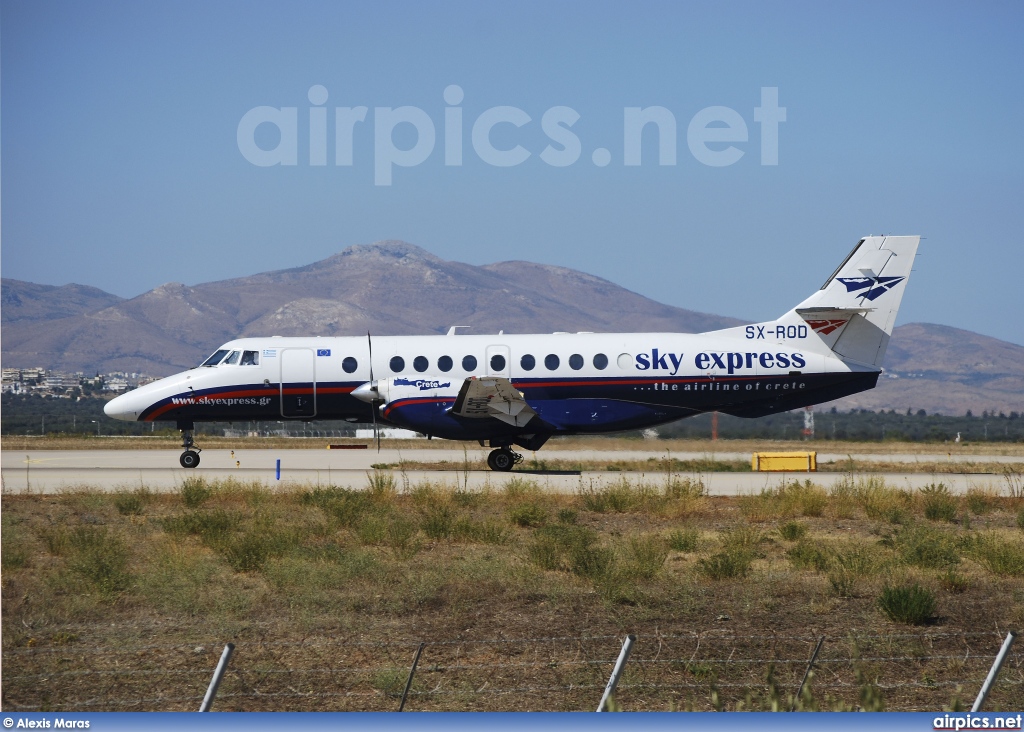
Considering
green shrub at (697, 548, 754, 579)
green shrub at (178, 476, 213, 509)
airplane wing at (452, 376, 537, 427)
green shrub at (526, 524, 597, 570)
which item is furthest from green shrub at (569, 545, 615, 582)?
airplane wing at (452, 376, 537, 427)

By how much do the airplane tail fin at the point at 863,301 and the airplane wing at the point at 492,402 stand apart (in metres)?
7.82

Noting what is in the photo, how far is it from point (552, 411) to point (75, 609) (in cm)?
1751

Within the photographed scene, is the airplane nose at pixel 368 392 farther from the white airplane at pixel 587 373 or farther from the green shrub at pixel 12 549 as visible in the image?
the green shrub at pixel 12 549

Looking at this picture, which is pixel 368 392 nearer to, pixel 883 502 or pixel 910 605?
pixel 883 502

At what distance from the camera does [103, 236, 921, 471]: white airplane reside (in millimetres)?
29250

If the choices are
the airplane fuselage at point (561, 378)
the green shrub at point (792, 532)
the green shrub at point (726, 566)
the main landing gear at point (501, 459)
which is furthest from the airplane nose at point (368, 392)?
the green shrub at point (726, 566)

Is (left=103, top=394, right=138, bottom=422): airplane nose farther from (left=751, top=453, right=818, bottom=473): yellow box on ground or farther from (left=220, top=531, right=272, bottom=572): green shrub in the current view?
(left=751, top=453, right=818, bottom=473): yellow box on ground

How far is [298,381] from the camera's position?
1188 inches

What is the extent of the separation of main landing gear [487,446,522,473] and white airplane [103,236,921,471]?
3 centimetres

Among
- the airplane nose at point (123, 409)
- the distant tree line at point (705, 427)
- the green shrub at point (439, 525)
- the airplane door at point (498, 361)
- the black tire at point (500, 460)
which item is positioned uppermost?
the airplane door at point (498, 361)

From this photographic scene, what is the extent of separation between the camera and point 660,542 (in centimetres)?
1766

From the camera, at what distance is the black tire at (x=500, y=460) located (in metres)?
30.3

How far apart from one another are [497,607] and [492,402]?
14.9 metres

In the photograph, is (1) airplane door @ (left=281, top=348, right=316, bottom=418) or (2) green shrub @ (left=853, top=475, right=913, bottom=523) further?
(1) airplane door @ (left=281, top=348, right=316, bottom=418)
